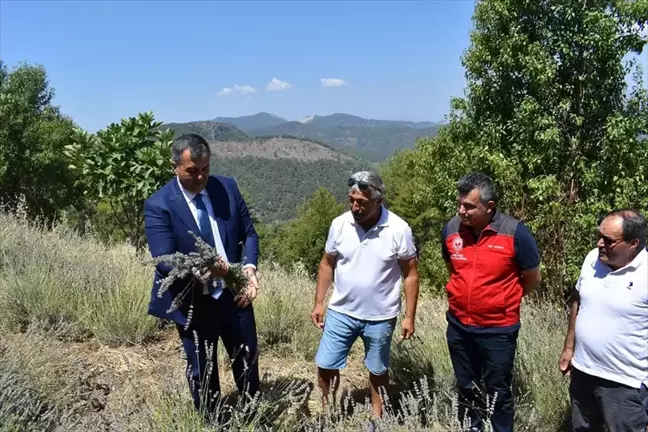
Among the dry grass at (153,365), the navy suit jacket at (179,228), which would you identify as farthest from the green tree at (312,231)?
the navy suit jacket at (179,228)

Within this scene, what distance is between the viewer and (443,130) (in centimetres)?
1259

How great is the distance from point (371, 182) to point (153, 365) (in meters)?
2.23

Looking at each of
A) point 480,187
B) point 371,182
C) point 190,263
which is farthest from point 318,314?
point 480,187

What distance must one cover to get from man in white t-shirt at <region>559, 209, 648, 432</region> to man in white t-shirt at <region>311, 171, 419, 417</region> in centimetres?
102

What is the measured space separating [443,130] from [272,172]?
15383 centimetres

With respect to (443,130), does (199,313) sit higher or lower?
lower

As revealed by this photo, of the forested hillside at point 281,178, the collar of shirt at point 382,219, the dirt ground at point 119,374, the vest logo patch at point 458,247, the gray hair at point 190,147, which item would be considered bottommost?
the forested hillside at point 281,178

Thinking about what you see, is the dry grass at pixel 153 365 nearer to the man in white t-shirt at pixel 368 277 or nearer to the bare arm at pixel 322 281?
the man in white t-shirt at pixel 368 277

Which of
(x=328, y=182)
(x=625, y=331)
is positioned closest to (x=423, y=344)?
(x=625, y=331)

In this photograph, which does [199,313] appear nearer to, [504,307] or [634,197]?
[504,307]

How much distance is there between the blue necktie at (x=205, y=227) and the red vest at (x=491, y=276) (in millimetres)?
1453

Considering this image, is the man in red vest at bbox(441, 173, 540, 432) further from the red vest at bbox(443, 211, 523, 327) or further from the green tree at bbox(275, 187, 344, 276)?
the green tree at bbox(275, 187, 344, 276)

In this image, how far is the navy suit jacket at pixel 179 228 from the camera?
2.66m

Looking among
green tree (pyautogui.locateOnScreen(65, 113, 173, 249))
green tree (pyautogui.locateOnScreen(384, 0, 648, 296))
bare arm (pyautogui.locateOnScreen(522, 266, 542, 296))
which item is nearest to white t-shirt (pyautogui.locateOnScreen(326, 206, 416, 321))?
bare arm (pyautogui.locateOnScreen(522, 266, 542, 296))
